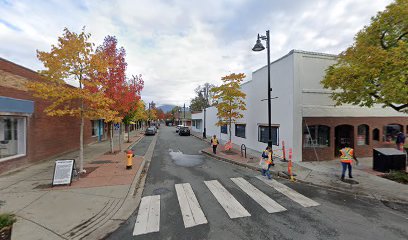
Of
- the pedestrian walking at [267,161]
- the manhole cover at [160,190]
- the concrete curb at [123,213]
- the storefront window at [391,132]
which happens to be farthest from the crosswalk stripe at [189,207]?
the storefront window at [391,132]

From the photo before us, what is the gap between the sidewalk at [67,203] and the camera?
447 cm

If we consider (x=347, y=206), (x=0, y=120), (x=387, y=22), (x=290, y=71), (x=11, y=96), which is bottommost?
(x=347, y=206)

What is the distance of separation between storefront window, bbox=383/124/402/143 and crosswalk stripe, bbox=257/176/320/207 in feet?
39.2

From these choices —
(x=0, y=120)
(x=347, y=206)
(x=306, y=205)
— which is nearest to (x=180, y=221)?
(x=306, y=205)

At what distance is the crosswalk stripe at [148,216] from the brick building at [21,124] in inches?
312

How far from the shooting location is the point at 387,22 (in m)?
7.98

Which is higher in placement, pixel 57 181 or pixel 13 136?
pixel 13 136

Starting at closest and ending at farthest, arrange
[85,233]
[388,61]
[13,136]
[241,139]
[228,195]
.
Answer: [85,233]
[228,195]
[388,61]
[13,136]
[241,139]

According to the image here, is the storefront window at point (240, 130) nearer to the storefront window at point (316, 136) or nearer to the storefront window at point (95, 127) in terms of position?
the storefront window at point (316, 136)

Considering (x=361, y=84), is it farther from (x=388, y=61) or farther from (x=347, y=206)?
(x=347, y=206)

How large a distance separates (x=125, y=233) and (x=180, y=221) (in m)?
1.32

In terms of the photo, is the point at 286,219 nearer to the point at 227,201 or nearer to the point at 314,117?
the point at 227,201

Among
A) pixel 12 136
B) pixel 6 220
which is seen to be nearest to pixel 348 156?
pixel 6 220

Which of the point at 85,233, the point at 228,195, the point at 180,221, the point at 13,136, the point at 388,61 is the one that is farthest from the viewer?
the point at 13,136
